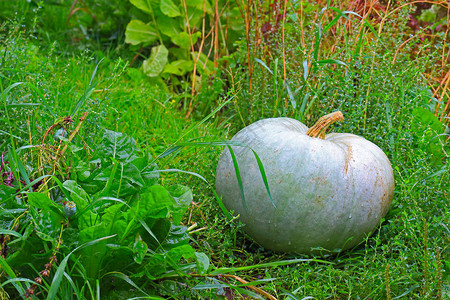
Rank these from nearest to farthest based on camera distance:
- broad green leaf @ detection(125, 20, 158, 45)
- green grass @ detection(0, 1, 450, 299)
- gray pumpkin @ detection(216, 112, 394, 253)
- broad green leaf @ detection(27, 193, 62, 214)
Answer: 1. broad green leaf @ detection(27, 193, 62, 214)
2. green grass @ detection(0, 1, 450, 299)
3. gray pumpkin @ detection(216, 112, 394, 253)
4. broad green leaf @ detection(125, 20, 158, 45)

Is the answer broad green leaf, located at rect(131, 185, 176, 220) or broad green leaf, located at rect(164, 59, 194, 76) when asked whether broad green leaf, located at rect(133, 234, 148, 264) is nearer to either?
broad green leaf, located at rect(131, 185, 176, 220)

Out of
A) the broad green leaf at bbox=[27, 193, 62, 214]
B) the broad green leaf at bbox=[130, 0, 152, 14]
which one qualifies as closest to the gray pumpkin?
the broad green leaf at bbox=[27, 193, 62, 214]

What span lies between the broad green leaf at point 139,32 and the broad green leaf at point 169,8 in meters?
0.31

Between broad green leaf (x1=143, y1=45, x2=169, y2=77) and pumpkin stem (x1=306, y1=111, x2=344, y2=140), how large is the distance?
1.95 metres

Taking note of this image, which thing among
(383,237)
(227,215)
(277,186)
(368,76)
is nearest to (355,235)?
(383,237)

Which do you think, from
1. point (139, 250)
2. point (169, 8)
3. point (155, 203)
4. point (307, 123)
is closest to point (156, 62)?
point (169, 8)

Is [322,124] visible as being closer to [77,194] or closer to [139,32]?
[77,194]

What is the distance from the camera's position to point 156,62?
411 cm

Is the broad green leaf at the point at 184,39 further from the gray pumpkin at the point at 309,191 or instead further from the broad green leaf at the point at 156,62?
the gray pumpkin at the point at 309,191

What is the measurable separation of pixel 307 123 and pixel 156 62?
5.04 feet

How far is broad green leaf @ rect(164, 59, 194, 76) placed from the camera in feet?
13.3

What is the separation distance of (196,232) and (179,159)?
704 millimetres

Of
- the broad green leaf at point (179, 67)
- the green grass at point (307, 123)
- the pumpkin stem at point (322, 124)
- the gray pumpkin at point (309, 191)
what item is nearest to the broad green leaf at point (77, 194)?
the green grass at point (307, 123)

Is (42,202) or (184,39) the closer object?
(42,202)
